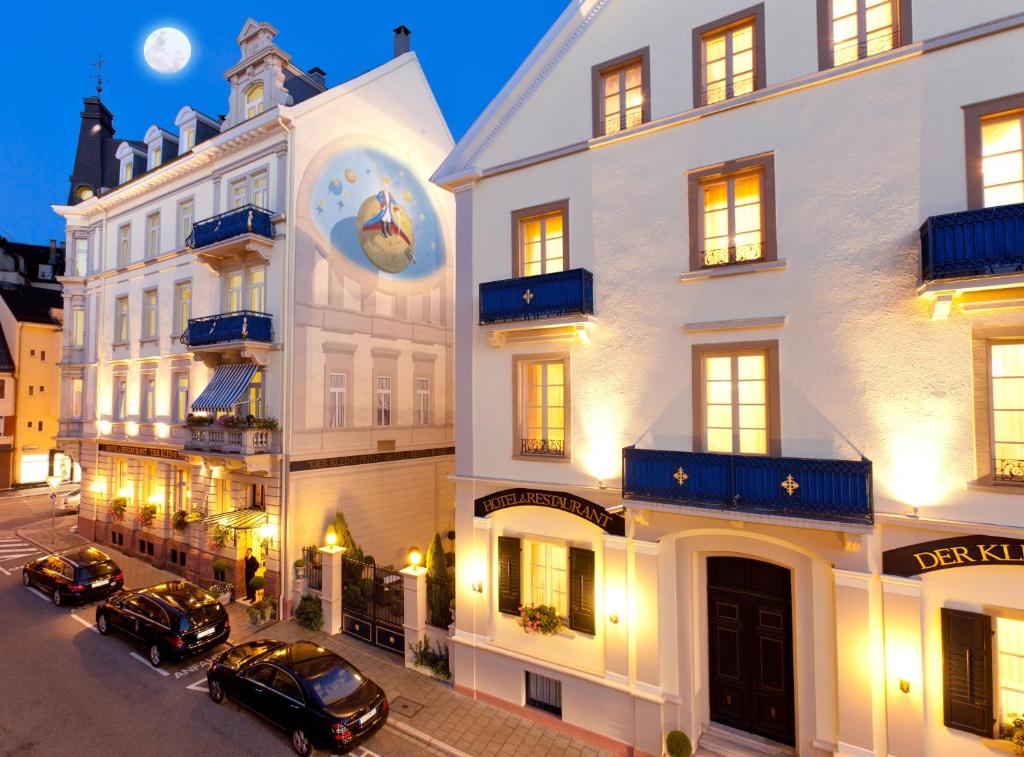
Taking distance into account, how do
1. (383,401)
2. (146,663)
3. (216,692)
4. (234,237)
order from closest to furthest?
(216,692) < (146,663) < (234,237) < (383,401)

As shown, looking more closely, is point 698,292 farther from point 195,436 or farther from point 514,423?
point 195,436

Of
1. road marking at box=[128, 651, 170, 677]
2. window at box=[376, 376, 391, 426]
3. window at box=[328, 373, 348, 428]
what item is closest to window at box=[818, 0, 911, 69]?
window at box=[328, 373, 348, 428]

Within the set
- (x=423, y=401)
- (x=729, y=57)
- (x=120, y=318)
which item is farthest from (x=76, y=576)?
(x=729, y=57)

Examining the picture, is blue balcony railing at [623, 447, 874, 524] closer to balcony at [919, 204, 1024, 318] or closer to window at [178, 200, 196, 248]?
balcony at [919, 204, 1024, 318]

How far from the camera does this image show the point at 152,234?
79.9 feet

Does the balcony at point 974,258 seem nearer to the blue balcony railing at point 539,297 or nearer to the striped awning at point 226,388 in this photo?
the blue balcony railing at point 539,297

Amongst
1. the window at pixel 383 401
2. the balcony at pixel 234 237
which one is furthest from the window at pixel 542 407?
the balcony at pixel 234 237

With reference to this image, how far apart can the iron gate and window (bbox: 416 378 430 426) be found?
25.7ft

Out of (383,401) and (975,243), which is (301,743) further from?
(975,243)

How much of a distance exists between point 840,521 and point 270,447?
669 inches

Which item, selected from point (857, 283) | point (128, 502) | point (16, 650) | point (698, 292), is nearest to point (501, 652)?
point (698, 292)

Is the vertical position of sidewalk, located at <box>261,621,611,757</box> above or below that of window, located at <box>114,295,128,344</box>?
Answer: below

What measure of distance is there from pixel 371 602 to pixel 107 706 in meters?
6.75

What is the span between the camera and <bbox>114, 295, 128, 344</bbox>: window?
25531 millimetres
